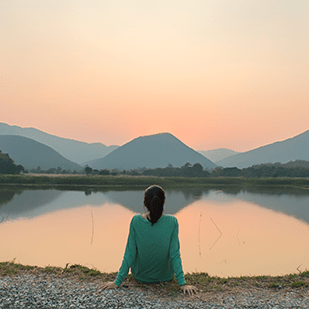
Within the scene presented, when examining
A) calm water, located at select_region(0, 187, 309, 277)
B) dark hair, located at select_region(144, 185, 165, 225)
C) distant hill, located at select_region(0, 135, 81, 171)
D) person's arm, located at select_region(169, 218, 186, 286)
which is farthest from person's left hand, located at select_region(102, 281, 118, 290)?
distant hill, located at select_region(0, 135, 81, 171)

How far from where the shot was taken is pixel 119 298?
14.3 ft

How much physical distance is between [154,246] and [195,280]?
70.1 inches

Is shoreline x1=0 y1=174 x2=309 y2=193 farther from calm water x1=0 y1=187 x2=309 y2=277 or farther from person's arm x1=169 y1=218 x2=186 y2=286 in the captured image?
person's arm x1=169 y1=218 x2=186 y2=286

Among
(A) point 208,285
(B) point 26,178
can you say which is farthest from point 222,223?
(B) point 26,178

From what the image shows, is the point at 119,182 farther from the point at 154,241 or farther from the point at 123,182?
the point at 154,241

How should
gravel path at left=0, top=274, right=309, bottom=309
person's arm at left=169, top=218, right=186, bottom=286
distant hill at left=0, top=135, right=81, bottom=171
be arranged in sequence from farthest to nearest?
distant hill at left=0, top=135, right=81, bottom=171 < person's arm at left=169, top=218, right=186, bottom=286 < gravel path at left=0, top=274, right=309, bottom=309

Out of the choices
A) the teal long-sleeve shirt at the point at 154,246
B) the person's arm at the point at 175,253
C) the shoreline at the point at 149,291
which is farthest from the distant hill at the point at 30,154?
the person's arm at the point at 175,253

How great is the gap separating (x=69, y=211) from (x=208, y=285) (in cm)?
1451

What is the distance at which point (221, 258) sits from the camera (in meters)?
9.05

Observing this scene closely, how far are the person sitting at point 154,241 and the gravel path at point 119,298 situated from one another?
0.28m

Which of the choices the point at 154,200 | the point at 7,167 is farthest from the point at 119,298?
the point at 7,167

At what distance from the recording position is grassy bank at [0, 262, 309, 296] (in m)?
4.73

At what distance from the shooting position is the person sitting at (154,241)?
13.6ft

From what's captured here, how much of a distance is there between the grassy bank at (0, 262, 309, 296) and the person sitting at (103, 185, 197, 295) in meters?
0.32
